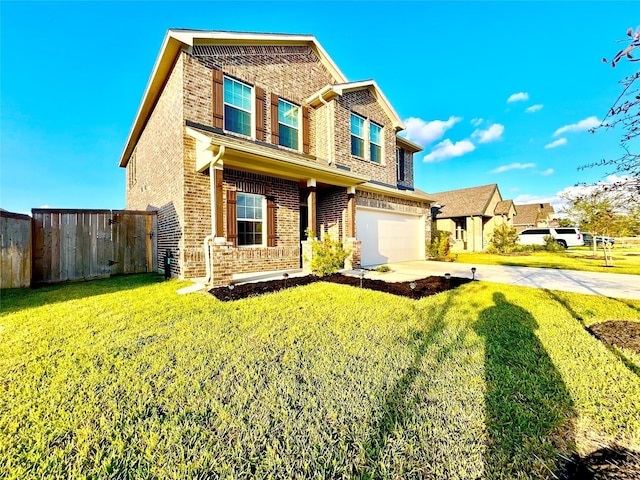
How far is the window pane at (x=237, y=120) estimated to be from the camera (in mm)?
8070

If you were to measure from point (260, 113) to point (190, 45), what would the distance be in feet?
8.15

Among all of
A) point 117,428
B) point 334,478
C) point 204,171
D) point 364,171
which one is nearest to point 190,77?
point 204,171

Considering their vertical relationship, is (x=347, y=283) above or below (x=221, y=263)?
below

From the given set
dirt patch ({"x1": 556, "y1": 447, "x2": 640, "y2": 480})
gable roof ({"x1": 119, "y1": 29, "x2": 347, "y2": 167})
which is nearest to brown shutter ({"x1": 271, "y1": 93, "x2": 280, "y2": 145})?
gable roof ({"x1": 119, "y1": 29, "x2": 347, "y2": 167})

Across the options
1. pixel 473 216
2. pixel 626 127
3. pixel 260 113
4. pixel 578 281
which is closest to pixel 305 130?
pixel 260 113

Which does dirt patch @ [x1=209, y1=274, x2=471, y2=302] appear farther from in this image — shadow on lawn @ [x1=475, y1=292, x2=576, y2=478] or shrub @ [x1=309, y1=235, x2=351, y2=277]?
shadow on lawn @ [x1=475, y1=292, x2=576, y2=478]

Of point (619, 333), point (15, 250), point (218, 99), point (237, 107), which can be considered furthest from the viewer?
point (237, 107)

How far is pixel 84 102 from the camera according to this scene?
12.5 metres

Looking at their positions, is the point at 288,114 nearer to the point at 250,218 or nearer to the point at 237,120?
the point at 237,120

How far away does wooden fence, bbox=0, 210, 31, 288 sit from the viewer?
A: 640cm

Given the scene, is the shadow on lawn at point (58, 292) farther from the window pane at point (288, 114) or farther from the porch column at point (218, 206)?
the window pane at point (288, 114)

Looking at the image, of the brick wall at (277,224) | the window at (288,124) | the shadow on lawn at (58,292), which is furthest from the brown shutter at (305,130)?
the shadow on lawn at (58,292)

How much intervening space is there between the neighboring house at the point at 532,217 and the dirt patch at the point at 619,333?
31.1m

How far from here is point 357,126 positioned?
11078mm
